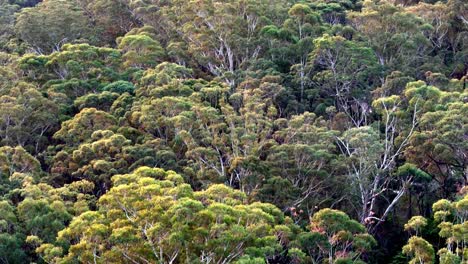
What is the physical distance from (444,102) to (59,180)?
14.9 metres

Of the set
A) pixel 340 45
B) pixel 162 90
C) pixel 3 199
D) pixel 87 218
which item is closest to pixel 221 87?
pixel 162 90

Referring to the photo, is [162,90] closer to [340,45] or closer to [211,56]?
[211,56]

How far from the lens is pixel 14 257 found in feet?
63.6

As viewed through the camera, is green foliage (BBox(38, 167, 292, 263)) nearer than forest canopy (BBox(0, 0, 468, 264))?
Yes

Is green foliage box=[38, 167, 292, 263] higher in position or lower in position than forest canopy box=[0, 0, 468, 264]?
higher

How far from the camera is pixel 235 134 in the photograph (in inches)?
952

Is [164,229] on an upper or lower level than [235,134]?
upper

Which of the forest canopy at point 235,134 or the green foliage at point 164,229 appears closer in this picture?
the green foliage at point 164,229

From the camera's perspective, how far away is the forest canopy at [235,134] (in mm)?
17266

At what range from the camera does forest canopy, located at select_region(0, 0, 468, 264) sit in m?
17.3

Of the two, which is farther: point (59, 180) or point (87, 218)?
point (59, 180)

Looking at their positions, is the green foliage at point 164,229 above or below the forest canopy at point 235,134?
above

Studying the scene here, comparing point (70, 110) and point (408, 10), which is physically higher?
point (408, 10)

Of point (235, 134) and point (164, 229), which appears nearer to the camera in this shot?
point (164, 229)
